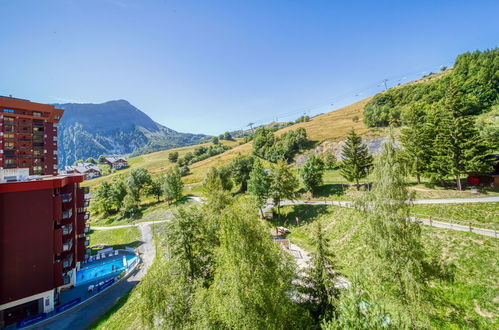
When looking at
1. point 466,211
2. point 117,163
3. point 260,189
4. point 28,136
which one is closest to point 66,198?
point 260,189

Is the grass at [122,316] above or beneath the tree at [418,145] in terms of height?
beneath

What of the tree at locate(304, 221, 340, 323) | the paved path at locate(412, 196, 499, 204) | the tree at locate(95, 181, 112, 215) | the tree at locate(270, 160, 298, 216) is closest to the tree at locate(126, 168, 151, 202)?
the tree at locate(95, 181, 112, 215)

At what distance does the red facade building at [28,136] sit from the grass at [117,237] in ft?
67.8

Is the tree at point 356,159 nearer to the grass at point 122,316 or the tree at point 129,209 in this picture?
the grass at point 122,316

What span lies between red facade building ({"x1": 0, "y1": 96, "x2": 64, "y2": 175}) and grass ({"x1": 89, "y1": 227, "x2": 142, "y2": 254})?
2066 centimetres

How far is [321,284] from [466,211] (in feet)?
72.9

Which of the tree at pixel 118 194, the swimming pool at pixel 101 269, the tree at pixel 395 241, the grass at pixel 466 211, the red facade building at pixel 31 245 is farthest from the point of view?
the tree at pixel 118 194

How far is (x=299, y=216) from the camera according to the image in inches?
1469

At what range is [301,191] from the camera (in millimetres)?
47406

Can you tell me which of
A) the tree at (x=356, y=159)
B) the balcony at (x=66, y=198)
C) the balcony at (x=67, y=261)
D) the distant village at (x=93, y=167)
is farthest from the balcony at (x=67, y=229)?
the distant village at (x=93, y=167)

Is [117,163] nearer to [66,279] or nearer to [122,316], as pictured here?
[66,279]

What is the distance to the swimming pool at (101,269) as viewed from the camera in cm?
3224

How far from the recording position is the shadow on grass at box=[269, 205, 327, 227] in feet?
116

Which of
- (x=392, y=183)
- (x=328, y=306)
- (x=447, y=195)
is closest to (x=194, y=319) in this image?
(x=328, y=306)
